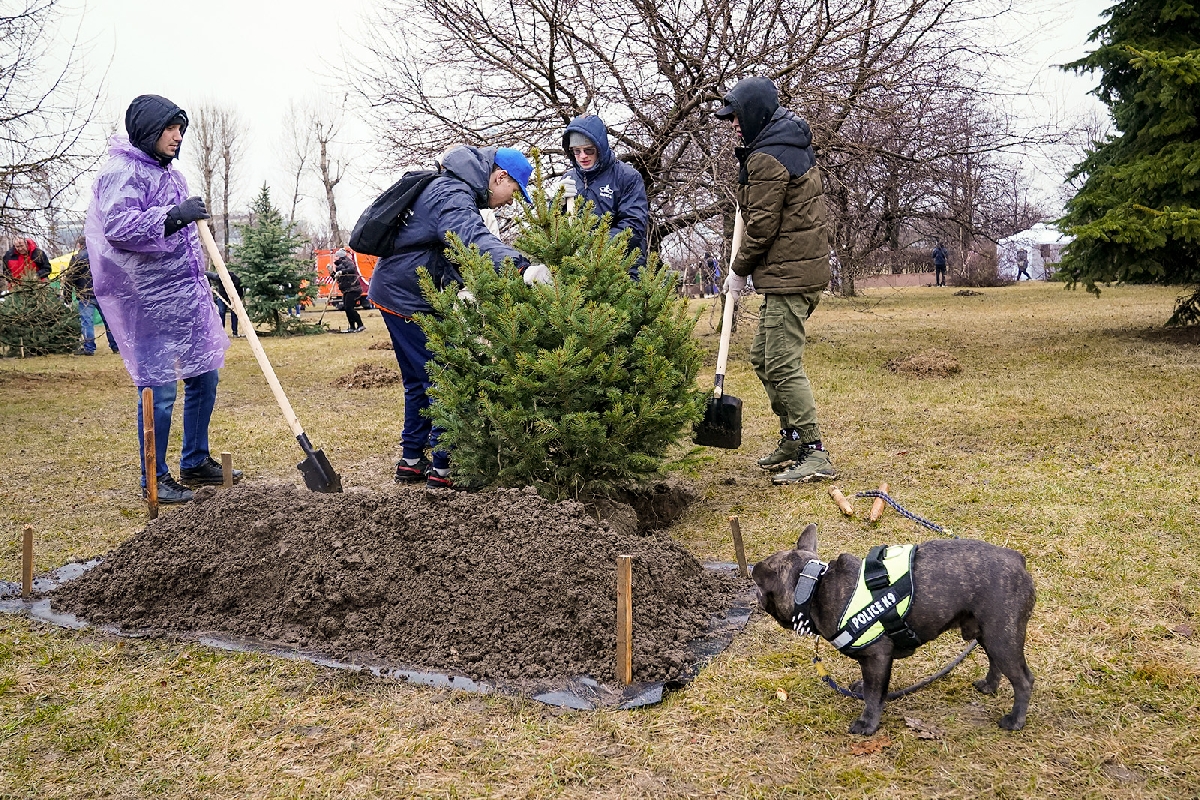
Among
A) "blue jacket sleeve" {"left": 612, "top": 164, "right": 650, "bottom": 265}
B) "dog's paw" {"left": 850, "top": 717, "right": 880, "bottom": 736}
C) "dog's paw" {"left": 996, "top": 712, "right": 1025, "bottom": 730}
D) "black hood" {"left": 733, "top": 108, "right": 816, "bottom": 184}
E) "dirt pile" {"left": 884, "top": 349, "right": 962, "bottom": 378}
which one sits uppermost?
"black hood" {"left": 733, "top": 108, "right": 816, "bottom": 184}

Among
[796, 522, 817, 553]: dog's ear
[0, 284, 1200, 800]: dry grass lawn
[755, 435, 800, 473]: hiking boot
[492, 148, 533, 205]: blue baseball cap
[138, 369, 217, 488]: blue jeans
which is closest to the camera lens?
[0, 284, 1200, 800]: dry grass lawn

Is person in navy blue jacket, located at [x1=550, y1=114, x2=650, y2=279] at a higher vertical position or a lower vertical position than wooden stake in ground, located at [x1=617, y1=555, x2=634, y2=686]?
higher

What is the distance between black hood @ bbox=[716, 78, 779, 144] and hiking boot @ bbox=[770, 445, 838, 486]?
6.67ft

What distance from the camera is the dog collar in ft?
8.79

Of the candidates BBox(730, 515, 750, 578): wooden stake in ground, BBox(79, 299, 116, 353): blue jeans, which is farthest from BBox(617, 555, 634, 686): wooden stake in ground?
BBox(79, 299, 116, 353): blue jeans

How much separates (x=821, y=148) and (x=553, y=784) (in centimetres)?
953

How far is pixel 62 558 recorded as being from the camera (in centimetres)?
462

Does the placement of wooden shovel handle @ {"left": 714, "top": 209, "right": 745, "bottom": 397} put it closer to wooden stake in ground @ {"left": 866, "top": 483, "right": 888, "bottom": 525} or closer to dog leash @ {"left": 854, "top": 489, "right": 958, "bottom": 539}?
dog leash @ {"left": 854, "top": 489, "right": 958, "bottom": 539}

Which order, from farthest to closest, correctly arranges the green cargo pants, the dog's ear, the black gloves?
the green cargo pants
the black gloves
the dog's ear

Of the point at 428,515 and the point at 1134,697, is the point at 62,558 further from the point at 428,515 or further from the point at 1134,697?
the point at 1134,697

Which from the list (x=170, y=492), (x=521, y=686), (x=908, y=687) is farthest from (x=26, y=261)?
(x=908, y=687)

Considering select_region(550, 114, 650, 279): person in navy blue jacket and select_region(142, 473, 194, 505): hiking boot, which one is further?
select_region(550, 114, 650, 279): person in navy blue jacket

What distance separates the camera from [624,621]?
2.99m

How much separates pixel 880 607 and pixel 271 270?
715 inches
